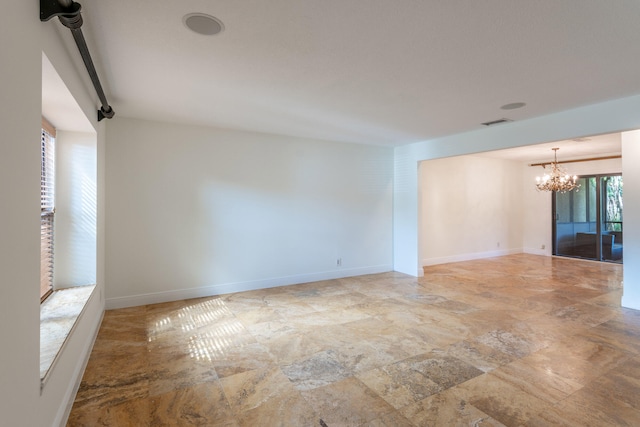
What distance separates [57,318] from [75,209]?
110 centimetres

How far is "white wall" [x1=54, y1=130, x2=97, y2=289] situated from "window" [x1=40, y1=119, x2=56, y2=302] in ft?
0.19

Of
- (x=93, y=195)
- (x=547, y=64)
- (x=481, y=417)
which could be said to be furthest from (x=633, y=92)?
(x=93, y=195)

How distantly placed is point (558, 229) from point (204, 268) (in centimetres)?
858

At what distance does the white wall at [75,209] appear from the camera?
2.84m

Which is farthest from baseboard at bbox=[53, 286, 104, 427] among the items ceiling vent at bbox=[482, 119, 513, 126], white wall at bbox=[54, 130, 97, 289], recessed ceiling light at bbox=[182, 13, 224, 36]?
ceiling vent at bbox=[482, 119, 513, 126]

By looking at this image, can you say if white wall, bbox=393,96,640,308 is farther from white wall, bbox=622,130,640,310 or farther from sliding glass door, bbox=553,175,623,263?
sliding glass door, bbox=553,175,623,263

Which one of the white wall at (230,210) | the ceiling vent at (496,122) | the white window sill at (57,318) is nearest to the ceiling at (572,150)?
the ceiling vent at (496,122)

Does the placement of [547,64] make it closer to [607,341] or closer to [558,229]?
[607,341]

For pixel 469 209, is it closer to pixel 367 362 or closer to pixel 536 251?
pixel 536 251

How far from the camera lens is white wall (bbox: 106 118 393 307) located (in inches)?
155

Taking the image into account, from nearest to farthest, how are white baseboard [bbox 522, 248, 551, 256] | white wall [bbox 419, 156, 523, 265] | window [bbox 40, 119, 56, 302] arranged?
window [bbox 40, 119, 56, 302] < white wall [bbox 419, 156, 523, 265] < white baseboard [bbox 522, 248, 551, 256]

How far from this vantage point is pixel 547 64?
7.82ft

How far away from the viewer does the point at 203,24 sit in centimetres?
190

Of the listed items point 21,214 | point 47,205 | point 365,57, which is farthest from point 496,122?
point 47,205
